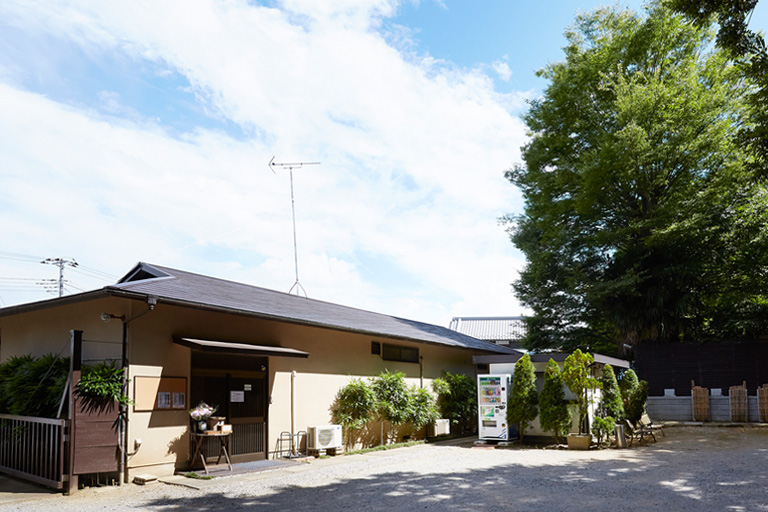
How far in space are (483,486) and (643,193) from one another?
48.5 feet

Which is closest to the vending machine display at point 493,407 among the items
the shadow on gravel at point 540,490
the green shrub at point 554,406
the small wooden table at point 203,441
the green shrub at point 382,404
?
the green shrub at point 554,406

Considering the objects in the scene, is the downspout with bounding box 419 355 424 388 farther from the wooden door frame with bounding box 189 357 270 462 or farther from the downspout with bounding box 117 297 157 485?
the downspout with bounding box 117 297 157 485

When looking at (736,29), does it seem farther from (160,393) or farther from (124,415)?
(124,415)

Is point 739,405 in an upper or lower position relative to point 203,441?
lower

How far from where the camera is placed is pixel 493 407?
45.1 ft

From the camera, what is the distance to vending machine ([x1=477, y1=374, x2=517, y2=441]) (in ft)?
44.5

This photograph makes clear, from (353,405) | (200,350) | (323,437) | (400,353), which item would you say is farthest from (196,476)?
(400,353)

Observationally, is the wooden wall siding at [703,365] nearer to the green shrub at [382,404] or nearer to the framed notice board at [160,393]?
the green shrub at [382,404]

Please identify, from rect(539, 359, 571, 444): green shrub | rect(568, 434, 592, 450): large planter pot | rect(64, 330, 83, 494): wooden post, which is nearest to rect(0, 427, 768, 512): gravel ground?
rect(64, 330, 83, 494): wooden post

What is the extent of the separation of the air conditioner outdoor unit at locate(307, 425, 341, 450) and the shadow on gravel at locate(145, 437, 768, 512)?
2.36m

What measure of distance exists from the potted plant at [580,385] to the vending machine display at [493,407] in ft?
4.82

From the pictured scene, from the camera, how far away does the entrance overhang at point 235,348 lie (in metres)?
9.20

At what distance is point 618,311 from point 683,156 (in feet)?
18.0

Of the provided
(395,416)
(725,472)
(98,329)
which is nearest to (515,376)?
(395,416)
